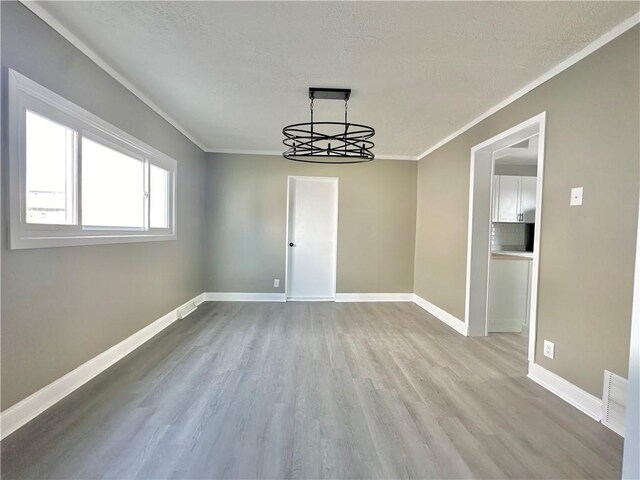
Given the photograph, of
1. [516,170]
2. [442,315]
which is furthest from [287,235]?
[516,170]

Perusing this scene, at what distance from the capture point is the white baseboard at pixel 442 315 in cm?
356

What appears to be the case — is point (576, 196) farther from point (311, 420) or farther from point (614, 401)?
point (311, 420)

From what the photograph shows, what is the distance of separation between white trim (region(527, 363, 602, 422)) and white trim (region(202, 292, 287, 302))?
11.2ft

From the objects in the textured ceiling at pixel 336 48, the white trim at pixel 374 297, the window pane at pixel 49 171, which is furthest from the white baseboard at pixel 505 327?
the window pane at pixel 49 171

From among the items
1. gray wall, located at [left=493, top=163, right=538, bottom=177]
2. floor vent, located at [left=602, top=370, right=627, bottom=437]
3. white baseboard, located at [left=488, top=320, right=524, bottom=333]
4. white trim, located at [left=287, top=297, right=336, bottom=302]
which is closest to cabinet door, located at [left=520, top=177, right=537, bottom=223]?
gray wall, located at [left=493, top=163, right=538, bottom=177]

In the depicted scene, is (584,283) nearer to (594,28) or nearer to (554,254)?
(554,254)

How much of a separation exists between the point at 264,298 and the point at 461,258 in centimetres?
300

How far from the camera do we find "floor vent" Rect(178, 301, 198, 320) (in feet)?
12.8

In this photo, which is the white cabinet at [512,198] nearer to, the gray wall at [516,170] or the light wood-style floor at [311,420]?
the gray wall at [516,170]

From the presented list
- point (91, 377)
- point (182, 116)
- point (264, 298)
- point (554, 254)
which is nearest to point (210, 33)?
point (182, 116)

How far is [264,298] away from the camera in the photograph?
→ 4938 millimetres

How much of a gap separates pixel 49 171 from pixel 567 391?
380cm

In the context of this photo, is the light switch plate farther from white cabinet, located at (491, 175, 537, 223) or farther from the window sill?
the window sill

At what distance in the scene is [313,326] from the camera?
3721 millimetres
